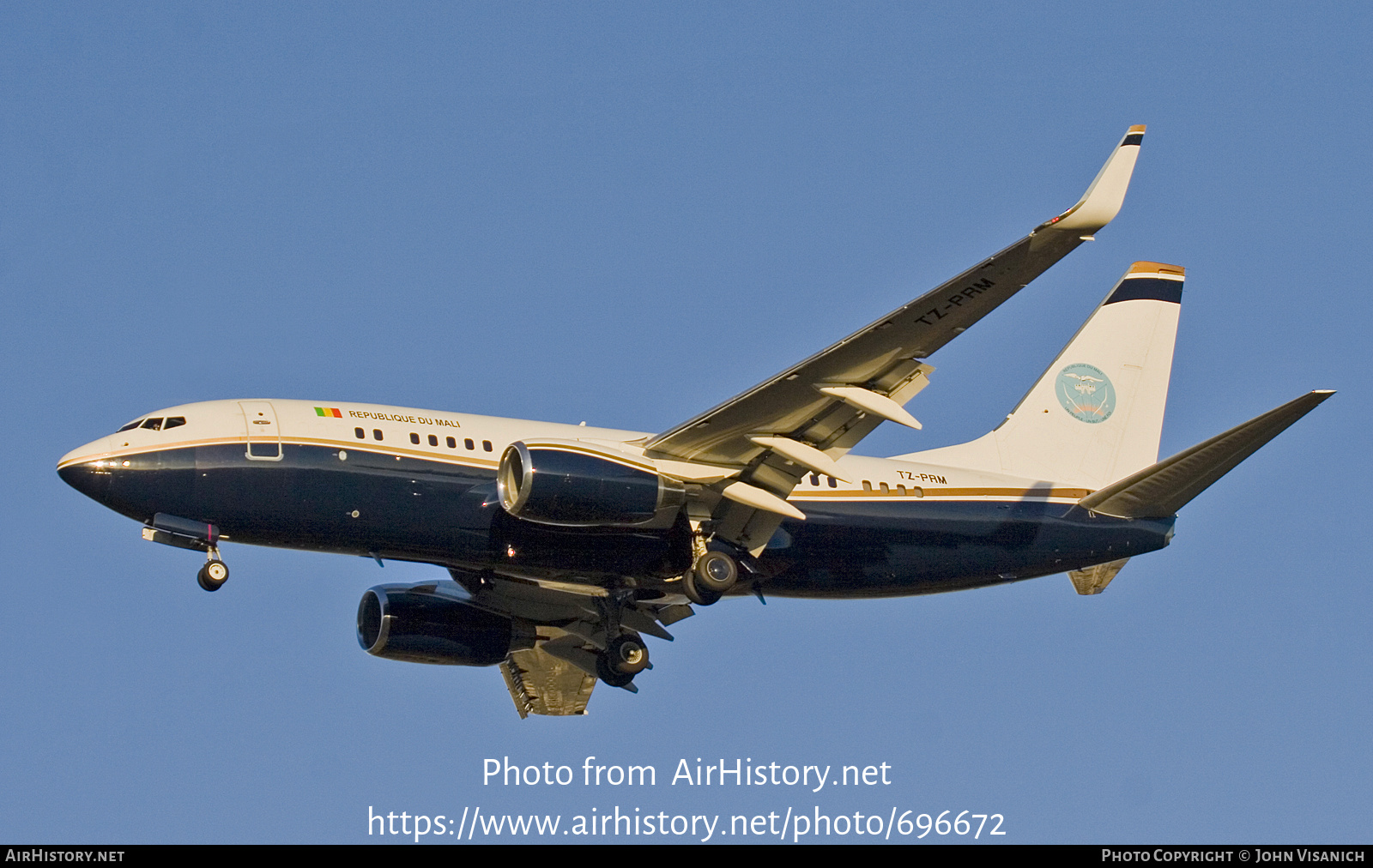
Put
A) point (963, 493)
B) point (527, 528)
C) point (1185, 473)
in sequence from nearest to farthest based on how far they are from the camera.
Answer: point (527, 528)
point (1185, 473)
point (963, 493)

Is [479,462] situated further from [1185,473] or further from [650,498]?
[1185,473]

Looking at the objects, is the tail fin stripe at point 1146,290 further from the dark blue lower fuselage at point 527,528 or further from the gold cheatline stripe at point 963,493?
the dark blue lower fuselage at point 527,528

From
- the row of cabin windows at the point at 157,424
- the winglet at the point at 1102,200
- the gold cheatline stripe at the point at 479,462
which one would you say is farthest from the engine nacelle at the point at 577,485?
the winglet at the point at 1102,200

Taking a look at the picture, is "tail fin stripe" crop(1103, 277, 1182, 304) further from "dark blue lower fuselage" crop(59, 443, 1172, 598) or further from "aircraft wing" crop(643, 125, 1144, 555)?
"aircraft wing" crop(643, 125, 1144, 555)

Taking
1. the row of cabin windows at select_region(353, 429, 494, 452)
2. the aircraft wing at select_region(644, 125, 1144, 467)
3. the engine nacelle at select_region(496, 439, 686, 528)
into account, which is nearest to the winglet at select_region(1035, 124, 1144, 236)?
the aircraft wing at select_region(644, 125, 1144, 467)

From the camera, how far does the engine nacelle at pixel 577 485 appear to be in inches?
1308

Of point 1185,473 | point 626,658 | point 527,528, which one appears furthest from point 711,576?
point 1185,473

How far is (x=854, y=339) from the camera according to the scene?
102ft

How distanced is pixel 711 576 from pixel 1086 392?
11958 mm

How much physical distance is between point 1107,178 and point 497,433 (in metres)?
13.5

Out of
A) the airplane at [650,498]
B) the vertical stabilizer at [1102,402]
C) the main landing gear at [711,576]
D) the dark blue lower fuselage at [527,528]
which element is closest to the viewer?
the airplane at [650,498]

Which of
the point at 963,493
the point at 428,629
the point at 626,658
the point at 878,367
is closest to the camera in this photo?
the point at 878,367

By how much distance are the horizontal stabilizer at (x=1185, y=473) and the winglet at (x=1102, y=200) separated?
291 inches

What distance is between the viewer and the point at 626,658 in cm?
3894
